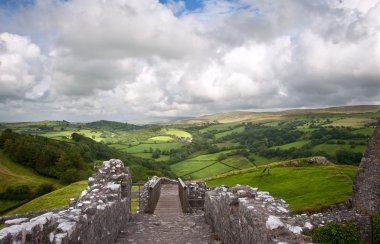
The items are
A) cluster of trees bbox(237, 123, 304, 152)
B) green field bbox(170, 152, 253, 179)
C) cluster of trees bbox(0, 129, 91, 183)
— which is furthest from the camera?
cluster of trees bbox(237, 123, 304, 152)

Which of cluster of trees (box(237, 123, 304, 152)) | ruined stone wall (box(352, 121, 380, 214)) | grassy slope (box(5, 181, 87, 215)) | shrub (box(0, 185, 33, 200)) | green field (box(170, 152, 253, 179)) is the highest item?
ruined stone wall (box(352, 121, 380, 214))

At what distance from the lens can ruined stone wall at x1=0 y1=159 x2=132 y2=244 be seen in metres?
5.03

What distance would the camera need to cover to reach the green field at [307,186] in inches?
1133

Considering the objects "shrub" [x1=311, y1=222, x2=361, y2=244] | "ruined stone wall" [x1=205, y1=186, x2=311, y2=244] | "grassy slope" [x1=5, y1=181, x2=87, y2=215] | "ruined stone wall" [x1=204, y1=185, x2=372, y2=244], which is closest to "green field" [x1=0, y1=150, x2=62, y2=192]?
"grassy slope" [x1=5, y1=181, x2=87, y2=215]

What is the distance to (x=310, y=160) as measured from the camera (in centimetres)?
6069

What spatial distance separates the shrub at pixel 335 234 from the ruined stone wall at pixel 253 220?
30.2 ft

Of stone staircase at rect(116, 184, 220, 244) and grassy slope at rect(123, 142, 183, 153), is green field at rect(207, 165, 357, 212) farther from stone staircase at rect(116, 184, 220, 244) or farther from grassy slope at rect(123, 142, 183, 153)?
grassy slope at rect(123, 142, 183, 153)

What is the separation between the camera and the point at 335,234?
19.2 metres

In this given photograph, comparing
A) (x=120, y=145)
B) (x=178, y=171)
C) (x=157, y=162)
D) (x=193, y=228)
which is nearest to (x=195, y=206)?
(x=193, y=228)

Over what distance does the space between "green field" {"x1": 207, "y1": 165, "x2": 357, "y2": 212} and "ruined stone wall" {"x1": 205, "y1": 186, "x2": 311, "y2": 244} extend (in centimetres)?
1770

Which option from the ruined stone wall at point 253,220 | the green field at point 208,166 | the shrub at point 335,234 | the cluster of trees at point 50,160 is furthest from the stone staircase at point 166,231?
the green field at point 208,166

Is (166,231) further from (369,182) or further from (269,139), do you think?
(269,139)

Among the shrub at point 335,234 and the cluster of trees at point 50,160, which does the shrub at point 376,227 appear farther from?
the cluster of trees at point 50,160

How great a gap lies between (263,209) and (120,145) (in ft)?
574
